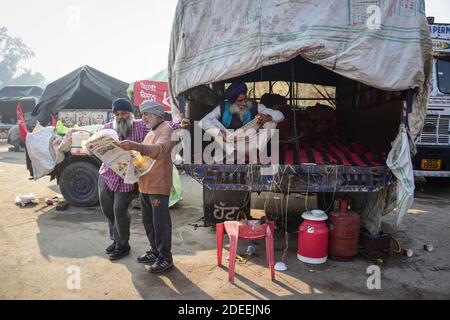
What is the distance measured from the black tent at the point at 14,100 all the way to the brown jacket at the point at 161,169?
17897mm

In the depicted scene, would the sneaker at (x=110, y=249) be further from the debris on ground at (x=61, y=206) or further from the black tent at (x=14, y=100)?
the black tent at (x=14, y=100)

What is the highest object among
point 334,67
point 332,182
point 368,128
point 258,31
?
point 258,31

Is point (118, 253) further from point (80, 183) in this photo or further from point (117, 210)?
point (80, 183)

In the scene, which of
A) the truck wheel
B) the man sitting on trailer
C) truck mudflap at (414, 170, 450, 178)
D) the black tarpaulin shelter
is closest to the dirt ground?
the truck wheel

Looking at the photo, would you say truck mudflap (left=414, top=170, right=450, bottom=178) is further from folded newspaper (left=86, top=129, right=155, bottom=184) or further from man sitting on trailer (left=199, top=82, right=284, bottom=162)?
folded newspaper (left=86, top=129, right=155, bottom=184)

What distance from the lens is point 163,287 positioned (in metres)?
3.27

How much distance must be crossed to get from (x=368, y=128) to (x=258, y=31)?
2.58 m

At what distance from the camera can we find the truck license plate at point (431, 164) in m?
7.34

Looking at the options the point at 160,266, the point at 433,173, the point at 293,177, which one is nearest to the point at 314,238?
the point at 293,177

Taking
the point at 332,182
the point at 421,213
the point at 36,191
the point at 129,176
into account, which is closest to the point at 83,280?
the point at 129,176

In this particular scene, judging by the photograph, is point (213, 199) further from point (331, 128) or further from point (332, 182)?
point (331, 128)

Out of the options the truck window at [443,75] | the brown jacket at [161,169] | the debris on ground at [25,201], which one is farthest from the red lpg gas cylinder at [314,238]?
the truck window at [443,75]

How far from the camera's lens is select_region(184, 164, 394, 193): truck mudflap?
3.86m

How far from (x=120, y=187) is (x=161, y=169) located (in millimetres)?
604
